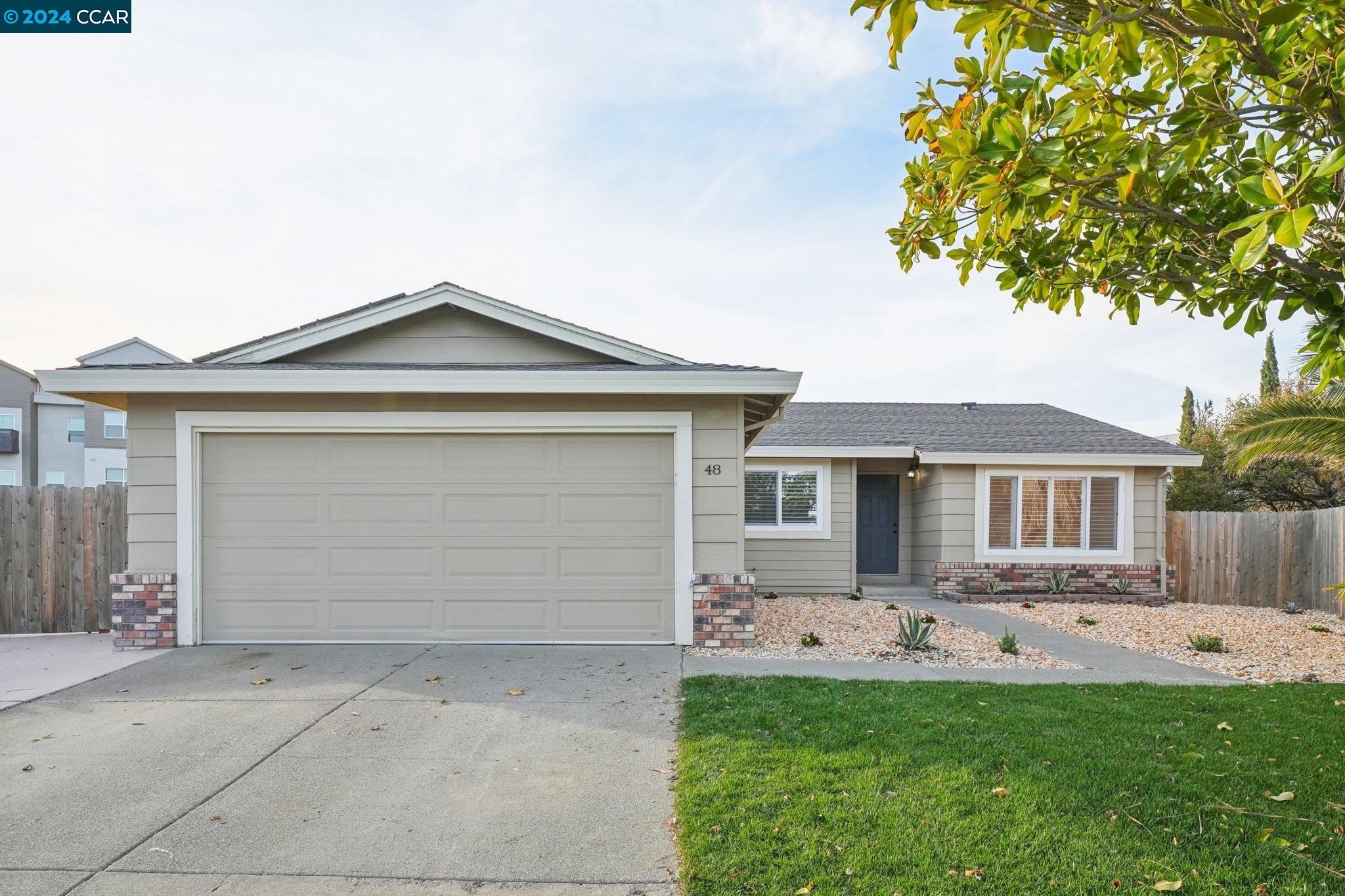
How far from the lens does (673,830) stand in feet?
11.4

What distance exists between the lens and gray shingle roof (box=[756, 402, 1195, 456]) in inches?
502

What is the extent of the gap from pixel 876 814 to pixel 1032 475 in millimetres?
10676

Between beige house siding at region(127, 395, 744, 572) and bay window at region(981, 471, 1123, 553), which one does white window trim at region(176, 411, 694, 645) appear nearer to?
beige house siding at region(127, 395, 744, 572)

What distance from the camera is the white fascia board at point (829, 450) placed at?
41.6ft

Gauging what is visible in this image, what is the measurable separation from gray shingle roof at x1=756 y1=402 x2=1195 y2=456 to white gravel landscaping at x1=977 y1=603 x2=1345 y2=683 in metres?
2.69

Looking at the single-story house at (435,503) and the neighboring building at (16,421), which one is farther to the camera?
the neighboring building at (16,421)

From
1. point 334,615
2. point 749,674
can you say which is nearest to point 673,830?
point 749,674

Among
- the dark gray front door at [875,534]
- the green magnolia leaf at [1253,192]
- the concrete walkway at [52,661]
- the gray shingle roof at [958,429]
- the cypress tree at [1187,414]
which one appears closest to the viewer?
the green magnolia leaf at [1253,192]

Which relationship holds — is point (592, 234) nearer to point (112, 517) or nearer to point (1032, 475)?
point (112, 517)

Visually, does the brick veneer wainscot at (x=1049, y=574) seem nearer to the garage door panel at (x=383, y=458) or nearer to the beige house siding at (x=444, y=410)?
the beige house siding at (x=444, y=410)

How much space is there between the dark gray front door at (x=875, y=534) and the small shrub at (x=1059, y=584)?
265 cm

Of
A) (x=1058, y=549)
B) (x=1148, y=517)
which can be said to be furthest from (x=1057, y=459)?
(x=1148, y=517)

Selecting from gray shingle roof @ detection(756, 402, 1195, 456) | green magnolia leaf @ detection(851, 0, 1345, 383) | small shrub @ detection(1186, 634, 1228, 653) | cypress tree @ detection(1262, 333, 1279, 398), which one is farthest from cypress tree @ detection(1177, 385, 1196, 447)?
green magnolia leaf @ detection(851, 0, 1345, 383)

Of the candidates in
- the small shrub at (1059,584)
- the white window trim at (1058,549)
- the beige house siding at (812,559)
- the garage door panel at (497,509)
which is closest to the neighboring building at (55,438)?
the beige house siding at (812,559)
